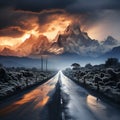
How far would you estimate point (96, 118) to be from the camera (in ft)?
53.4

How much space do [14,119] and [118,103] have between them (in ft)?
37.7

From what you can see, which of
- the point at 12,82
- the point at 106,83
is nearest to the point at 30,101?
the point at 106,83

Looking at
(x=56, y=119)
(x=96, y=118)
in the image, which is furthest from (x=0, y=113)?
(x=96, y=118)

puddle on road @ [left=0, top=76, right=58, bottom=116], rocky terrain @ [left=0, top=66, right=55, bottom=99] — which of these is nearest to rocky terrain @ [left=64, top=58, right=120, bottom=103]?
puddle on road @ [left=0, top=76, right=58, bottom=116]

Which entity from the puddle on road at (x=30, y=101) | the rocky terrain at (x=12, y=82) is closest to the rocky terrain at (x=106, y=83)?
the puddle on road at (x=30, y=101)

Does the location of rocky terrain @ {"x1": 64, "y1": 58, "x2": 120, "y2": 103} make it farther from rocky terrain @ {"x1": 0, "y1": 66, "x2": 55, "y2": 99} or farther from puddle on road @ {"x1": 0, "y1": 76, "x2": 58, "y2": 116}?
rocky terrain @ {"x1": 0, "y1": 66, "x2": 55, "y2": 99}

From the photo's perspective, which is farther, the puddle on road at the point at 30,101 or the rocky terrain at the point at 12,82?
the rocky terrain at the point at 12,82

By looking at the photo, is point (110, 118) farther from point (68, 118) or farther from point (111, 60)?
point (111, 60)

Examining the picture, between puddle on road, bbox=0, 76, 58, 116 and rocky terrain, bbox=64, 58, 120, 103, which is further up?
rocky terrain, bbox=64, 58, 120, 103

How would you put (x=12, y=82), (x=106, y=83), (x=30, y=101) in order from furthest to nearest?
(x=12, y=82), (x=106, y=83), (x=30, y=101)

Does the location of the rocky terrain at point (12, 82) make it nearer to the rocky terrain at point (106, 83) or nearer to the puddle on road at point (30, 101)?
the puddle on road at point (30, 101)

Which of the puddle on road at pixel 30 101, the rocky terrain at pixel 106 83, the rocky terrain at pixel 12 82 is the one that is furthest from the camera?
the rocky terrain at pixel 12 82

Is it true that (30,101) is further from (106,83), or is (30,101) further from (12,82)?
(12,82)

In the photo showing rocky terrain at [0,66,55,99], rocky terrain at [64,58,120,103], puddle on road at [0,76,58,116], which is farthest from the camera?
rocky terrain at [0,66,55,99]
